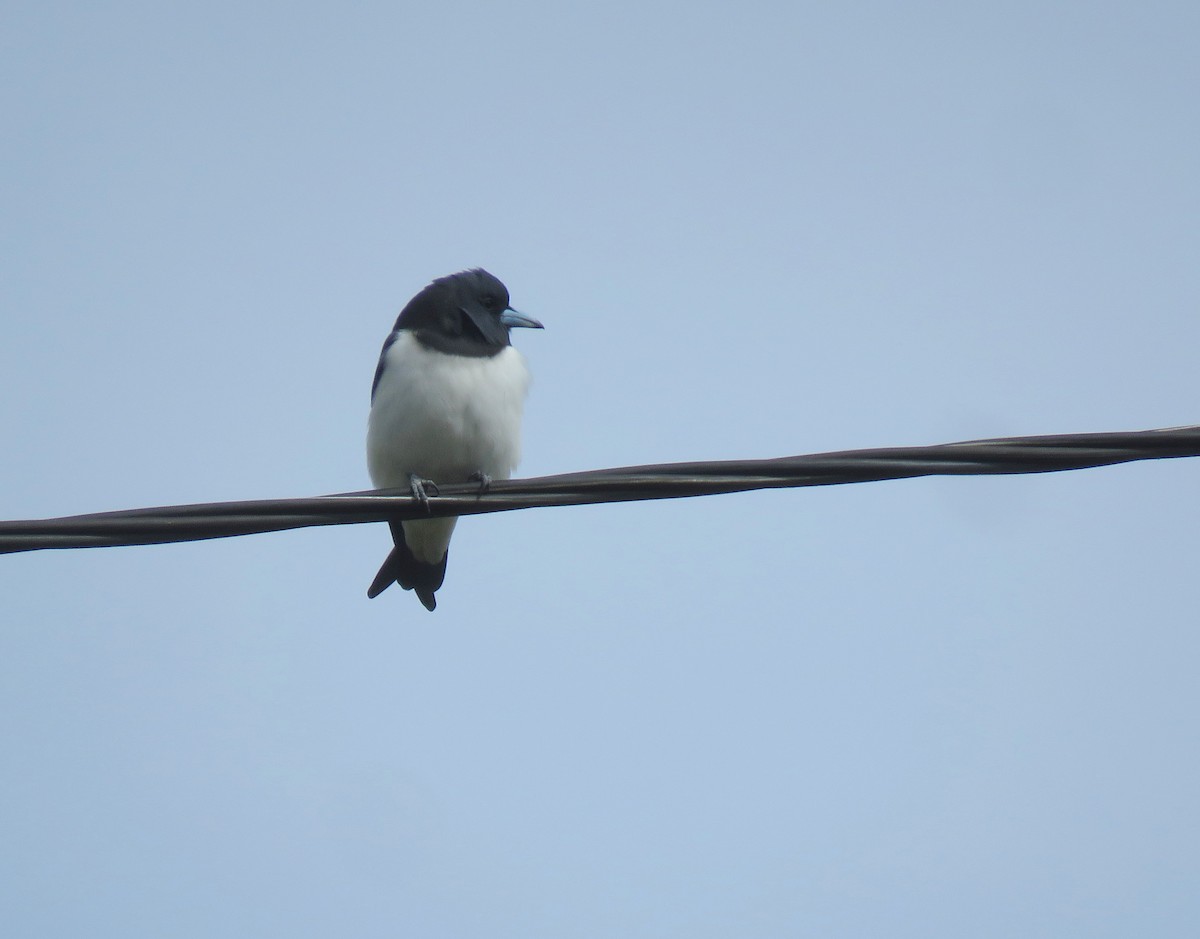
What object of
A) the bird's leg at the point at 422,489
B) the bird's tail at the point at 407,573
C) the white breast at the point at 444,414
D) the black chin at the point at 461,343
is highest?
the black chin at the point at 461,343

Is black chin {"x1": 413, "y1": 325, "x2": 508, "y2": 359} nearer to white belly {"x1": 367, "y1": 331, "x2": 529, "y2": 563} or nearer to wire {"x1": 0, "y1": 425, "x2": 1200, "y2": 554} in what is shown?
white belly {"x1": 367, "y1": 331, "x2": 529, "y2": 563}

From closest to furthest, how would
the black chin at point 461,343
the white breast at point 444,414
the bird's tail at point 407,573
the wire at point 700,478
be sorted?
the wire at point 700,478 < the white breast at point 444,414 < the black chin at point 461,343 < the bird's tail at point 407,573

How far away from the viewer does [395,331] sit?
6.35 meters

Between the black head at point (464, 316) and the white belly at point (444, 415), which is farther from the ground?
the black head at point (464, 316)

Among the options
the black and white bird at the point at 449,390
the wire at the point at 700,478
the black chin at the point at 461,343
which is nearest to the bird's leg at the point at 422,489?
the black and white bird at the point at 449,390

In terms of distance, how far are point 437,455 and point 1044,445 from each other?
322cm

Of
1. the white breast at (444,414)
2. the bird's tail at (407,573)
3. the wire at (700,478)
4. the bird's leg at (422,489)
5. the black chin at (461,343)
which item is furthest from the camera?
the bird's tail at (407,573)

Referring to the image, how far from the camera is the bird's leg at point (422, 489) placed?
3701mm

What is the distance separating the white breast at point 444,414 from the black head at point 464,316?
7cm

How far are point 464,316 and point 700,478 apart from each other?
9.83ft

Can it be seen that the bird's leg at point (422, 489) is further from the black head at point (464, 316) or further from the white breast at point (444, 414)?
the black head at point (464, 316)

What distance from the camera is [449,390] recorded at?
5859mm

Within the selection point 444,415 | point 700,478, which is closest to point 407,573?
point 444,415

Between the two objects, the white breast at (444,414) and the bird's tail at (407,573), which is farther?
the bird's tail at (407,573)
